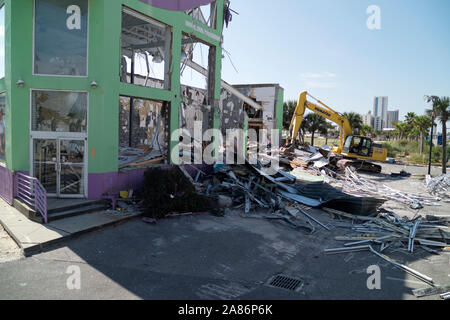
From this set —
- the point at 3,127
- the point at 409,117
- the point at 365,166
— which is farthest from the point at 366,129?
the point at 3,127

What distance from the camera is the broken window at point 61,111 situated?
9.40 metres

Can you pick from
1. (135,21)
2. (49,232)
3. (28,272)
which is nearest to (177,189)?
(49,232)

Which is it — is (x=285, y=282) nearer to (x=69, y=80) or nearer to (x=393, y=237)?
(x=393, y=237)

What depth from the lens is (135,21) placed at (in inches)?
505

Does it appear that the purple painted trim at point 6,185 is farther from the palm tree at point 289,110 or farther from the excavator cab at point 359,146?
the palm tree at point 289,110

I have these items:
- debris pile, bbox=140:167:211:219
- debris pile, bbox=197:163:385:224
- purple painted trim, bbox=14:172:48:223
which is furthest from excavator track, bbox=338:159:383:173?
purple painted trim, bbox=14:172:48:223

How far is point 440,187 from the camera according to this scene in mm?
15352

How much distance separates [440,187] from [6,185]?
59.4 ft

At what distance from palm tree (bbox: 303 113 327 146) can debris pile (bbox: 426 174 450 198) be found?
2187cm

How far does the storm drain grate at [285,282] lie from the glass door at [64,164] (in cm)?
632

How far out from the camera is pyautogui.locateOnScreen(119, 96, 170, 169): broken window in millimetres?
12016

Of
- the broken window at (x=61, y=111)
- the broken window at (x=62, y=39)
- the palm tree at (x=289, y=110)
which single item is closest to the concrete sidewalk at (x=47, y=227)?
the broken window at (x=61, y=111)

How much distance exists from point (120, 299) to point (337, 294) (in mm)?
3451
